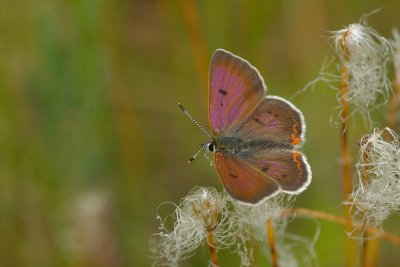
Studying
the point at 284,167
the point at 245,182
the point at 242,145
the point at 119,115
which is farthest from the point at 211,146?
the point at 119,115

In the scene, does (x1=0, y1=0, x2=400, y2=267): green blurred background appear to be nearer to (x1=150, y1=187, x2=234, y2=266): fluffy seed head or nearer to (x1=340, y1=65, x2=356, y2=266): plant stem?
(x1=340, y1=65, x2=356, y2=266): plant stem

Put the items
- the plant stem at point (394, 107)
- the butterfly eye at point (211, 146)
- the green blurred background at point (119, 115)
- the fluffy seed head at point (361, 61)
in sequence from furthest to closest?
the green blurred background at point (119, 115) < the butterfly eye at point (211, 146) < the plant stem at point (394, 107) < the fluffy seed head at point (361, 61)

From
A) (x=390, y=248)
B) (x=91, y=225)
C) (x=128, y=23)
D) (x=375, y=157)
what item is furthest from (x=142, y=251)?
(x=375, y=157)

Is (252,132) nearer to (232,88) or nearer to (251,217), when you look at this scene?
(232,88)

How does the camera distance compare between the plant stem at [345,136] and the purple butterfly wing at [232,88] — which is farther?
the purple butterfly wing at [232,88]

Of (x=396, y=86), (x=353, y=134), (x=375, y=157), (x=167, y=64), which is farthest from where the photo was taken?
(x=167, y=64)

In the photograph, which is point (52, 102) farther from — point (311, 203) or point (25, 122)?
point (311, 203)

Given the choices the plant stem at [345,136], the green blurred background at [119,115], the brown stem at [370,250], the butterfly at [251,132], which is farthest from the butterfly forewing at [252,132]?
the green blurred background at [119,115]

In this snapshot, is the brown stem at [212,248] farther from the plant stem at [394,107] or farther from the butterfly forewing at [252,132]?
the plant stem at [394,107]
